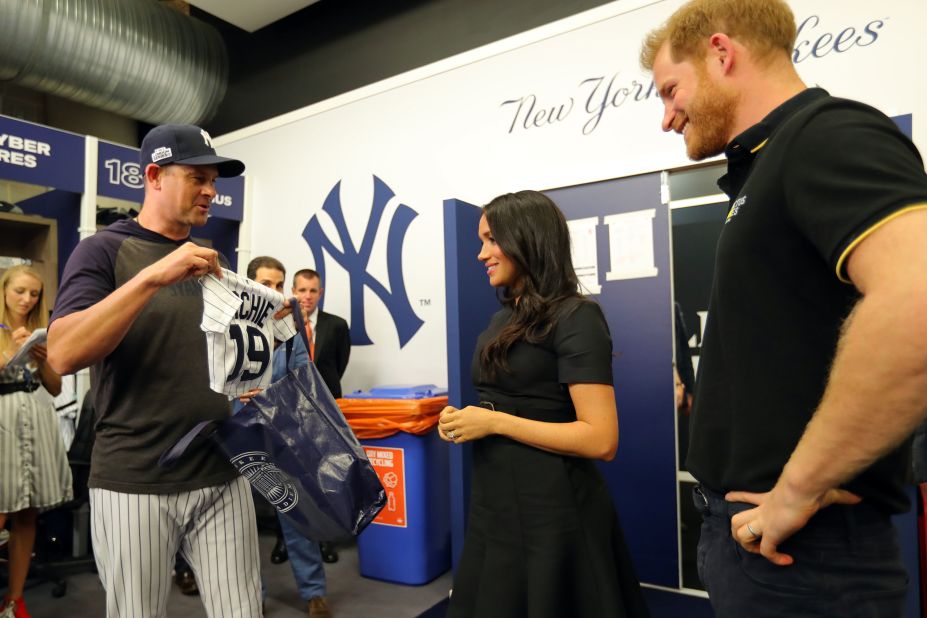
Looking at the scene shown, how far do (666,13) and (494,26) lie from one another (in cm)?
125

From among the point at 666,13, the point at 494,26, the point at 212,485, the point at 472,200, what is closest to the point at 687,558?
the point at 472,200

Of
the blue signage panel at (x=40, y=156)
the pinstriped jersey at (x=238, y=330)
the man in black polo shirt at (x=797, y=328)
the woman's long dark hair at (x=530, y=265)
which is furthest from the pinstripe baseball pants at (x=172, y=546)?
the blue signage panel at (x=40, y=156)

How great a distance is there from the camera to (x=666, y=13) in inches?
119

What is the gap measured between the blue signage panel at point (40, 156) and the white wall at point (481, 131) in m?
1.30

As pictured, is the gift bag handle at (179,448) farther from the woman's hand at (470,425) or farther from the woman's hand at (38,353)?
the woman's hand at (38,353)

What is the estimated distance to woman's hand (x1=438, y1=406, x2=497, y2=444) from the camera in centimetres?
152

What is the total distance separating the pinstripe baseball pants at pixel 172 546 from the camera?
53.4 inches

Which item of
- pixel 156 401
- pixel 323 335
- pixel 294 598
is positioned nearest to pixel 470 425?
pixel 156 401

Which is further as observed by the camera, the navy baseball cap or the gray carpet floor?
the gray carpet floor

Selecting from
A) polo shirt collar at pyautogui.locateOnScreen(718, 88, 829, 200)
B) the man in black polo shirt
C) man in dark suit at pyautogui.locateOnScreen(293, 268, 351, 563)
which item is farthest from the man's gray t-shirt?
man in dark suit at pyautogui.locateOnScreen(293, 268, 351, 563)

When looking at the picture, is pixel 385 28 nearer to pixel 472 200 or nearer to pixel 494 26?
pixel 494 26

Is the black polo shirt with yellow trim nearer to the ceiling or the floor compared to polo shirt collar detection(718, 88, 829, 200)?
nearer to the floor

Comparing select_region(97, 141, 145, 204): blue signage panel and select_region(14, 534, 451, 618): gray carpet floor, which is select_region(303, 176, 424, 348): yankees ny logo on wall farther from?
select_region(14, 534, 451, 618): gray carpet floor

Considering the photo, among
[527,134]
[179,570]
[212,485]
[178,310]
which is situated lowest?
[179,570]
